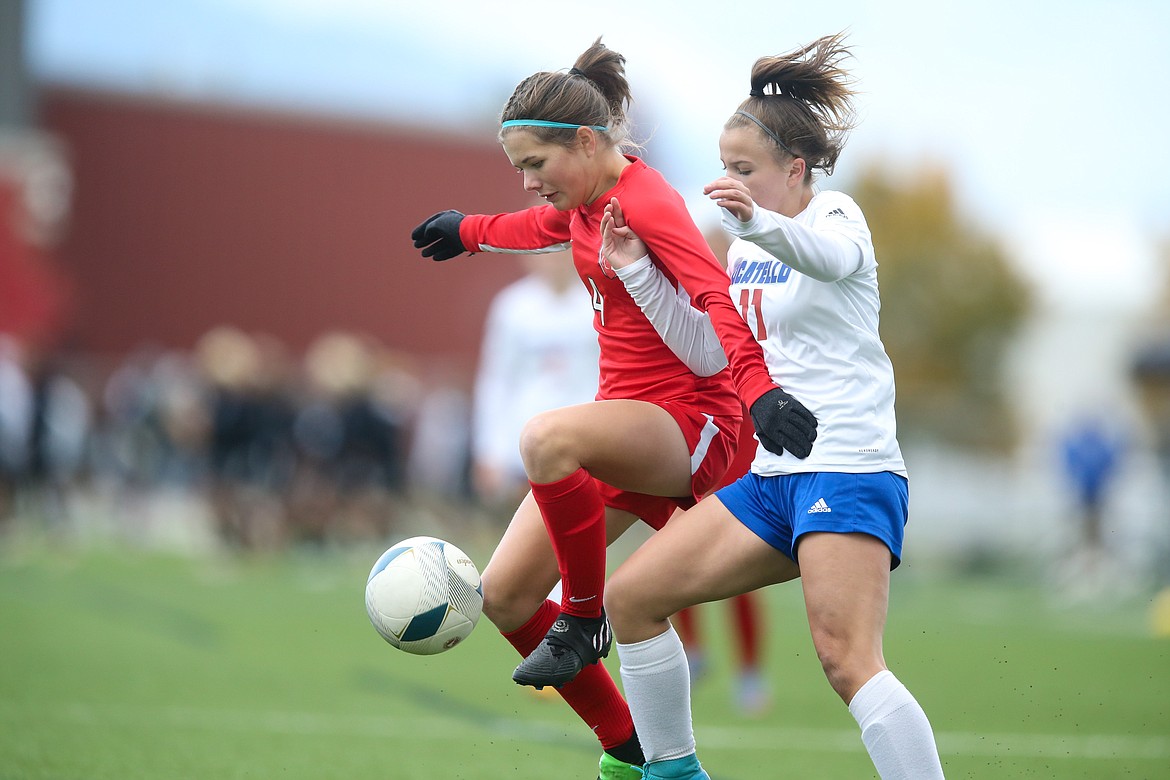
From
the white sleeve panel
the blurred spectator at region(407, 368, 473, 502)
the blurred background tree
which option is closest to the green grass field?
the white sleeve panel

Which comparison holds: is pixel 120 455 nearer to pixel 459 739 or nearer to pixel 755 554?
pixel 459 739

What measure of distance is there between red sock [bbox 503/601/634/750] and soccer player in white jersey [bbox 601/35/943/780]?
0.98ft

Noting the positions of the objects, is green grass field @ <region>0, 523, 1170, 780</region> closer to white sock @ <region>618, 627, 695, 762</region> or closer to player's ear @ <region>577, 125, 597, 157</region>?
white sock @ <region>618, 627, 695, 762</region>

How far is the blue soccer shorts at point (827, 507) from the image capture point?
349 centimetres

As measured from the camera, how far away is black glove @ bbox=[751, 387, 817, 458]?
140 inches

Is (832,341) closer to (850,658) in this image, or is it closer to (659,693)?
(850,658)

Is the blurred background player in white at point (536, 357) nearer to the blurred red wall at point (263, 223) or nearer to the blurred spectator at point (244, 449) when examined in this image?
the blurred spectator at point (244, 449)

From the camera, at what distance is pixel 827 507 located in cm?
350

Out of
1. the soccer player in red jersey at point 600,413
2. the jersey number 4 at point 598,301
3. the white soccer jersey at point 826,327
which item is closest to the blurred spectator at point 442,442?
the soccer player in red jersey at point 600,413

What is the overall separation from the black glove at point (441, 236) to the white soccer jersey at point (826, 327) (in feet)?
4.12

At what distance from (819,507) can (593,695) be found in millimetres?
1206

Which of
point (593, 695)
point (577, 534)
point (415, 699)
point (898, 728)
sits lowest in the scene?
point (415, 699)

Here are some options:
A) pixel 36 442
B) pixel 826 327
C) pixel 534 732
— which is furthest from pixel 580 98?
pixel 36 442

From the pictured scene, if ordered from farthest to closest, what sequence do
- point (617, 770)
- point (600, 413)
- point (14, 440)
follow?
point (14, 440)
point (617, 770)
point (600, 413)
